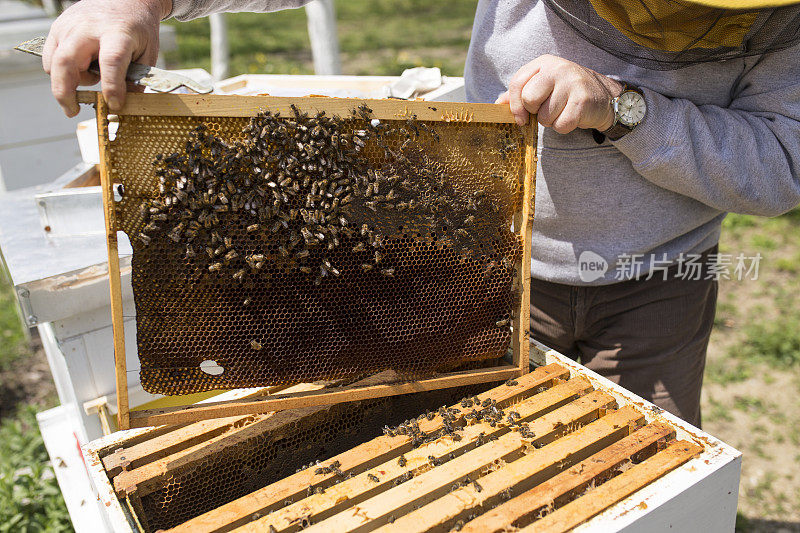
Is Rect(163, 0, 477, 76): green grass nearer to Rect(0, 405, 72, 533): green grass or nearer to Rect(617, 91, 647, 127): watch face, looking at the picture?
Rect(0, 405, 72, 533): green grass

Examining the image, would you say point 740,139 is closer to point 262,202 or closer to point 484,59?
point 484,59

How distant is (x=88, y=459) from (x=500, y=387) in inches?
48.4

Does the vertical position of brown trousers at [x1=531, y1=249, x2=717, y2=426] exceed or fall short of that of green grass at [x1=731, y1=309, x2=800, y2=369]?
it exceeds it

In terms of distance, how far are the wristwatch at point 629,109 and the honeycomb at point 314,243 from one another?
0.31 metres

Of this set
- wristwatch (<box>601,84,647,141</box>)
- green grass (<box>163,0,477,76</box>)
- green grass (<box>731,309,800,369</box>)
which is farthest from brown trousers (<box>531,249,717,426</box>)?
green grass (<box>163,0,477,76</box>)

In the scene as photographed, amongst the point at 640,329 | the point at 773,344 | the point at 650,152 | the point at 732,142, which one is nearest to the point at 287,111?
the point at 650,152

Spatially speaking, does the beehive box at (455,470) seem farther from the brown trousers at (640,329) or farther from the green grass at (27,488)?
the green grass at (27,488)

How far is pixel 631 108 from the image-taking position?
1.94 m

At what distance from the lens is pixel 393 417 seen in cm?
217

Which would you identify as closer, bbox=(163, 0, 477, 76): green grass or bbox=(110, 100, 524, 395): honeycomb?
bbox=(110, 100, 524, 395): honeycomb

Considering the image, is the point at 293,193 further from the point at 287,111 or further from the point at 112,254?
the point at 112,254

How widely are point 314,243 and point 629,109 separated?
1.07 m

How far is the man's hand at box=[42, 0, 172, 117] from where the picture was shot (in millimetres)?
1538

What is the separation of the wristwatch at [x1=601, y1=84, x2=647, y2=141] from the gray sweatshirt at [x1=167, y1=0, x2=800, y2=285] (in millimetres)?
30
